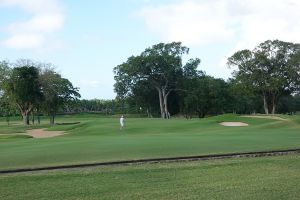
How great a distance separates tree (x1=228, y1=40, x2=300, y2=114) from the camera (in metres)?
72.7

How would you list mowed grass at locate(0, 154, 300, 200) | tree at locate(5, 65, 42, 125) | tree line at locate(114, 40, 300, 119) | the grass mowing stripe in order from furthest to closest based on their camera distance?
1. tree line at locate(114, 40, 300, 119)
2. tree at locate(5, 65, 42, 125)
3. the grass mowing stripe
4. mowed grass at locate(0, 154, 300, 200)

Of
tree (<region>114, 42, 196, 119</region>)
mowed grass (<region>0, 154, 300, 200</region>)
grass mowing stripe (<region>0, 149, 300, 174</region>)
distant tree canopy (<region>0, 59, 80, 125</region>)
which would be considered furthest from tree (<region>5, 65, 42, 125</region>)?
mowed grass (<region>0, 154, 300, 200</region>)

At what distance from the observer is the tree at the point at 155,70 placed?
8450cm

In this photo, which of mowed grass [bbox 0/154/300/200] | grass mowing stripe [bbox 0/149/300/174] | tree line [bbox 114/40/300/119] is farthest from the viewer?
tree line [bbox 114/40/300/119]

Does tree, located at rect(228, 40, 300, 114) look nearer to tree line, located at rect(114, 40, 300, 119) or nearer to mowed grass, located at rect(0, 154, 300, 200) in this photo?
tree line, located at rect(114, 40, 300, 119)

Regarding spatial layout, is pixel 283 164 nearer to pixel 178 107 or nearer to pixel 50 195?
pixel 50 195

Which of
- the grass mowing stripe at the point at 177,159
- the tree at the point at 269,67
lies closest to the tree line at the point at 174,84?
the tree at the point at 269,67

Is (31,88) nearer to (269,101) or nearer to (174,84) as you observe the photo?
(174,84)

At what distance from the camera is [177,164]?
14.3 meters

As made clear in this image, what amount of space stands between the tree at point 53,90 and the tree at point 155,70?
10.2 metres

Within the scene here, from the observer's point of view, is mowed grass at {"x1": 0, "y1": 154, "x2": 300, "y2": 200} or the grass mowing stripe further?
the grass mowing stripe

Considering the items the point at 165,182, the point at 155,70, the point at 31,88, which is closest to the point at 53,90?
the point at 31,88

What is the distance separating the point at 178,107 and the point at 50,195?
296 feet

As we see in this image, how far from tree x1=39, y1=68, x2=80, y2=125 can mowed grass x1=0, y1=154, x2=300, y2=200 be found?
6391cm
